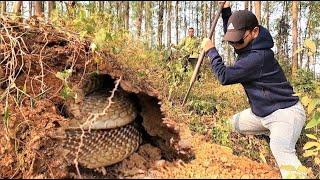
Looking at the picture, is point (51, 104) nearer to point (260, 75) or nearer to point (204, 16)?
point (260, 75)

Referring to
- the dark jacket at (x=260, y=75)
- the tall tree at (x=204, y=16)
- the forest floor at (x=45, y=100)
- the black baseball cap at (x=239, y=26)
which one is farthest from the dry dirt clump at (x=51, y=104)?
the tall tree at (x=204, y=16)

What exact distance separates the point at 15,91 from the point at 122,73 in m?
0.74

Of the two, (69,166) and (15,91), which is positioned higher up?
(15,91)

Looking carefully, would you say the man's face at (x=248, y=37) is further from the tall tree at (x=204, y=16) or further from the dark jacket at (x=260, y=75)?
the tall tree at (x=204, y=16)

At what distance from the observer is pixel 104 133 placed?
296cm

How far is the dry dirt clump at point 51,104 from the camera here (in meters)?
2.64

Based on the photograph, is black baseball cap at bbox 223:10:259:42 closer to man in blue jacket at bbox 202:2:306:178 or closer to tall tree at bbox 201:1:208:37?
man in blue jacket at bbox 202:2:306:178

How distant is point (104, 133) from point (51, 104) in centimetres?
43

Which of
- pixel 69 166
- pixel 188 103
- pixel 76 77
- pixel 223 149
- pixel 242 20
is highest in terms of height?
pixel 242 20

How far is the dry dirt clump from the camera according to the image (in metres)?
2.64

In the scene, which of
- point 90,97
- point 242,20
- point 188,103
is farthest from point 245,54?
point 188,103

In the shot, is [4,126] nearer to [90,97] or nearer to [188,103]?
[90,97]

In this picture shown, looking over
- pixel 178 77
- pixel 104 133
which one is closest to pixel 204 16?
pixel 178 77

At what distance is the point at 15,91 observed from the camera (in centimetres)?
320
